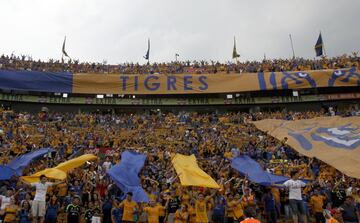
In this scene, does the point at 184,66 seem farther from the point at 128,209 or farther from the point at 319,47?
the point at 128,209

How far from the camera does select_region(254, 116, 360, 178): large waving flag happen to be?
13.8 metres

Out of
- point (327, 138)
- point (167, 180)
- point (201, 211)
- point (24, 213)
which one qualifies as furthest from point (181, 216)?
point (327, 138)

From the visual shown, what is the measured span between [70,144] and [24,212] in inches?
373

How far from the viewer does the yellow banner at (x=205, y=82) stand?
2922cm

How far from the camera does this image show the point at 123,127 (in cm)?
2420

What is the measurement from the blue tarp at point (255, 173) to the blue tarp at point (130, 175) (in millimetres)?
3524

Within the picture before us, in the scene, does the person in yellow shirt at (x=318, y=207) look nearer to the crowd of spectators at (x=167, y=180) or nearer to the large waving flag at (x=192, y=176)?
the crowd of spectators at (x=167, y=180)

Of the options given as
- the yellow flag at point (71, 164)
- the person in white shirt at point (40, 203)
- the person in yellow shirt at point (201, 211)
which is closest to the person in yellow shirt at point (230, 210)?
the person in yellow shirt at point (201, 211)

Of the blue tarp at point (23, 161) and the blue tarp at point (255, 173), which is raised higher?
the blue tarp at point (23, 161)

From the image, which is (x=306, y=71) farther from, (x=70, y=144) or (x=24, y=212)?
(x=24, y=212)

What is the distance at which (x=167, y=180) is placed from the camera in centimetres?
1196

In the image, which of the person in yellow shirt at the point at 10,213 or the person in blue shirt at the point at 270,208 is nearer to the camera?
the person in yellow shirt at the point at 10,213

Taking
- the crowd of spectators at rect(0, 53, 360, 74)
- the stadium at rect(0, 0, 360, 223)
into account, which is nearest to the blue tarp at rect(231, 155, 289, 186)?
the stadium at rect(0, 0, 360, 223)

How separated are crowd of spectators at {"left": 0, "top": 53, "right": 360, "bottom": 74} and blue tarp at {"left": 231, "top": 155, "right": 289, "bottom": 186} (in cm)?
1981
